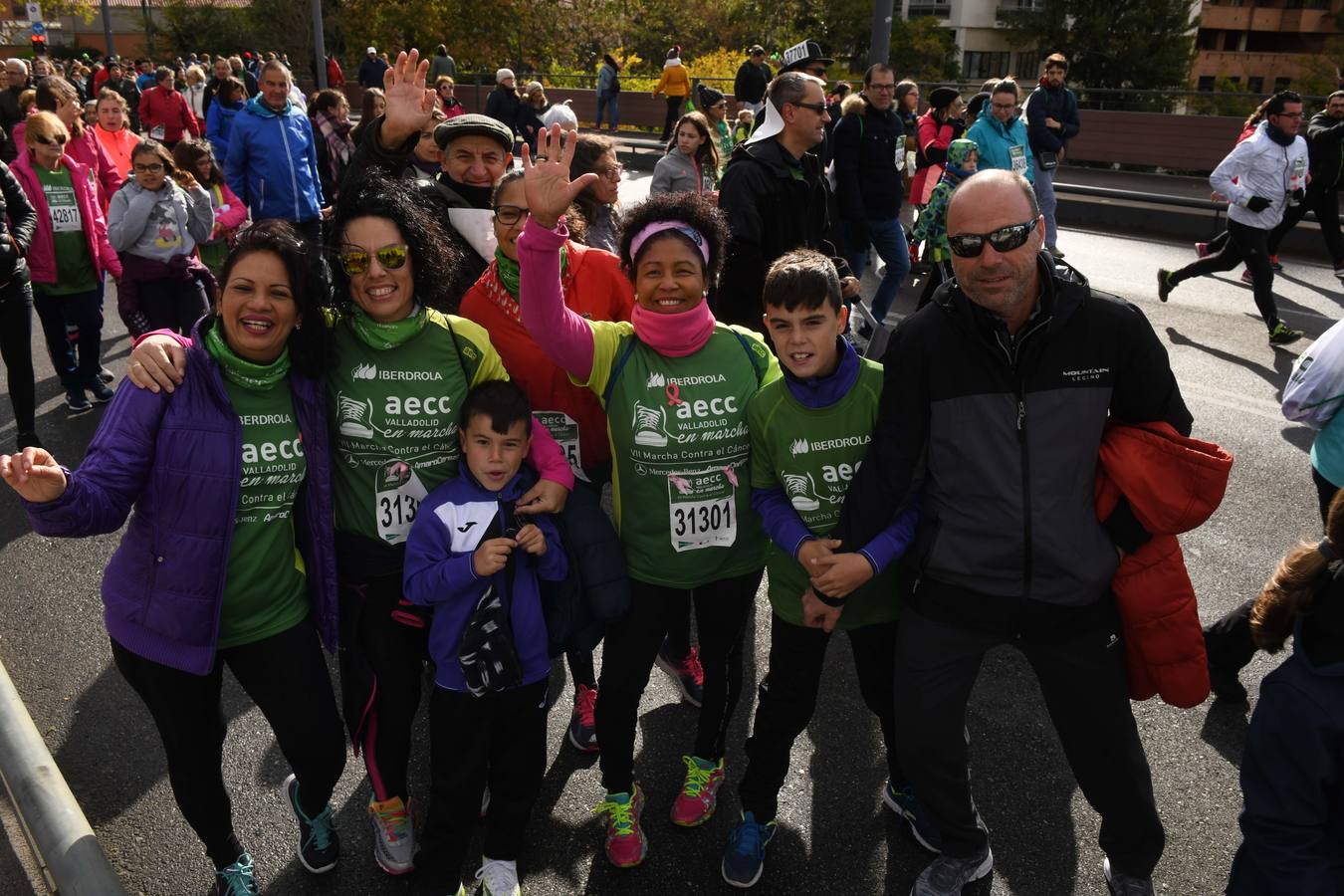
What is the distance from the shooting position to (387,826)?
3.17 metres

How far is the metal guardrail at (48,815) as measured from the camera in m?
2.64

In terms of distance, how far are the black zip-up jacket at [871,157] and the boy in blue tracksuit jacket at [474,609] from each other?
18.7ft

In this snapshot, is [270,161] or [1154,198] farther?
[1154,198]

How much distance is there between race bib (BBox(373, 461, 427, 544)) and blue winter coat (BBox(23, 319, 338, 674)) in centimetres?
40

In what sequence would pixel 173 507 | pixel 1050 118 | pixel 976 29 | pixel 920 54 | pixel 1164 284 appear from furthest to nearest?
pixel 976 29 < pixel 920 54 < pixel 1050 118 < pixel 1164 284 < pixel 173 507

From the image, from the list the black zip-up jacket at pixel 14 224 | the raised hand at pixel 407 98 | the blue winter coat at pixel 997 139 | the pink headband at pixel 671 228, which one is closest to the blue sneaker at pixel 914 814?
the pink headband at pixel 671 228

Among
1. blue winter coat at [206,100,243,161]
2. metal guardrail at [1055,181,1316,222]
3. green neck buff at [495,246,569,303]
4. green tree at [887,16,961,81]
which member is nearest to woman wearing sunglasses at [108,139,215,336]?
green neck buff at [495,246,569,303]

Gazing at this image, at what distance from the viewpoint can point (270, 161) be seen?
7902mm

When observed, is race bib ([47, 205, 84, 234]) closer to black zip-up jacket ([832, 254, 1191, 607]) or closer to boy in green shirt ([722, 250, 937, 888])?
boy in green shirt ([722, 250, 937, 888])

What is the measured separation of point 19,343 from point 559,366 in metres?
4.44

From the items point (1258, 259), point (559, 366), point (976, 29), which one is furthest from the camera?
point (976, 29)

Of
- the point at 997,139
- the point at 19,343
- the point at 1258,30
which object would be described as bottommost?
the point at 19,343

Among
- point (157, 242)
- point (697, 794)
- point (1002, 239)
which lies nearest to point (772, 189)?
point (1002, 239)

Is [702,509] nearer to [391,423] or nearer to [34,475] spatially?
[391,423]
